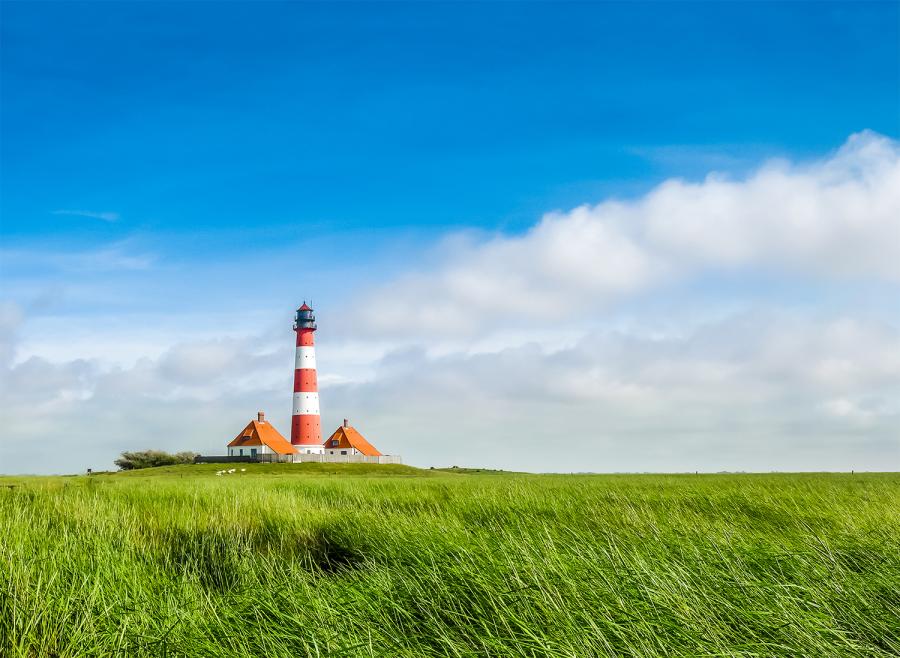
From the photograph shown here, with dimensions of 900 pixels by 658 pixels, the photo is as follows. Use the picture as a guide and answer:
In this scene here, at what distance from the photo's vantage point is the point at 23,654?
4551 mm

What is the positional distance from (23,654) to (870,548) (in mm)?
7388

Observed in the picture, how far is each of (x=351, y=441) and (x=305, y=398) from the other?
919cm

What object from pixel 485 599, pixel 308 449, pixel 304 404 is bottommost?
pixel 485 599

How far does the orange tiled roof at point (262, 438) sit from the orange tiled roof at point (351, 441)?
433 cm

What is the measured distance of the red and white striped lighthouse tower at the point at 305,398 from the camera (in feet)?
170

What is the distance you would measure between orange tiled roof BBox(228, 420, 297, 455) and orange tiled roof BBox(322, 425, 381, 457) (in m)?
4.33

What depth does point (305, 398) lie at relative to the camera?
52.2 metres

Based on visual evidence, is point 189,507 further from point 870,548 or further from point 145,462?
point 145,462

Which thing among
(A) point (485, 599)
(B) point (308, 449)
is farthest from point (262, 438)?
(A) point (485, 599)

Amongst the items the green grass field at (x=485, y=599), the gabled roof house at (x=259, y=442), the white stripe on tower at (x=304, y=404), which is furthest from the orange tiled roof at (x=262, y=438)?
the green grass field at (x=485, y=599)

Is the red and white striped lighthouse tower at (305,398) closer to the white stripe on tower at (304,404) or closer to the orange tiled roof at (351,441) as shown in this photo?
the white stripe on tower at (304,404)

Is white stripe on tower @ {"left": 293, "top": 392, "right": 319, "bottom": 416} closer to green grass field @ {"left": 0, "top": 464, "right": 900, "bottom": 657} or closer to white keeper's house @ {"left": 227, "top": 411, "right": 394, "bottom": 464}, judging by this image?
white keeper's house @ {"left": 227, "top": 411, "right": 394, "bottom": 464}

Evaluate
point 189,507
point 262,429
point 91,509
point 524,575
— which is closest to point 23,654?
point 524,575

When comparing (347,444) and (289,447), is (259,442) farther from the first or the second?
(347,444)
